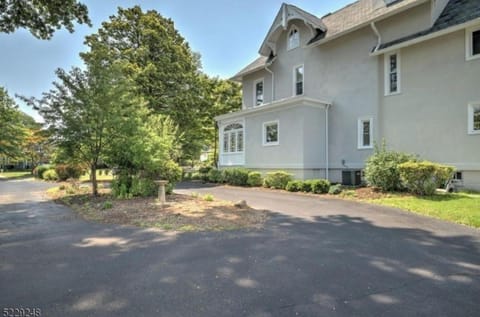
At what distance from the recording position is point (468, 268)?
406 cm

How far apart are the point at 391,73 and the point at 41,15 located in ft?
50.5

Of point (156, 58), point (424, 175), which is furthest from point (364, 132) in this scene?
point (156, 58)

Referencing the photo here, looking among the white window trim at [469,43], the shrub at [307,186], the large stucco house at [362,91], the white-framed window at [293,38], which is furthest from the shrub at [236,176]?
the white window trim at [469,43]

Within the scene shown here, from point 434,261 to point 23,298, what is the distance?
5625 mm

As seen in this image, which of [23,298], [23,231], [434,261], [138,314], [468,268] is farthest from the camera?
[23,231]

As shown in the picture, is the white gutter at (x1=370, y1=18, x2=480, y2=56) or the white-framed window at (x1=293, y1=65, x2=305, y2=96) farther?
the white-framed window at (x1=293, y1=65, x2=305, y2=96)

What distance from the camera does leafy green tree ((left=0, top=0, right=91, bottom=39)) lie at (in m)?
10.2

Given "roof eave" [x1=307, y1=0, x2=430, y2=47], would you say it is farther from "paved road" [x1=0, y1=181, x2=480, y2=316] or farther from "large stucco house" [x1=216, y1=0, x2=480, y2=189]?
"paved road" [x1=0, y1=181, x2=480, y2=316]

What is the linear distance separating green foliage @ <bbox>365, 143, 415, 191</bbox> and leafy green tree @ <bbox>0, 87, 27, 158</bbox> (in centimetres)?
4061

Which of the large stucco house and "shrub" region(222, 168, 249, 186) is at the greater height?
the large stucco house

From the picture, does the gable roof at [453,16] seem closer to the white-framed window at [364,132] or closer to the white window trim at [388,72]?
the white window trim at [388,72]

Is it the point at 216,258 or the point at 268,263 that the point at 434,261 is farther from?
the point at 216,258

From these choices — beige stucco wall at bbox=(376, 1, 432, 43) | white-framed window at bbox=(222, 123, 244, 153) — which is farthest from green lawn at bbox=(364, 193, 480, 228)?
white-framed window at bbox=(222, 123, 244, 153)

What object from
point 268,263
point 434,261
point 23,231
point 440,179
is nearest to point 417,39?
point 440,179
